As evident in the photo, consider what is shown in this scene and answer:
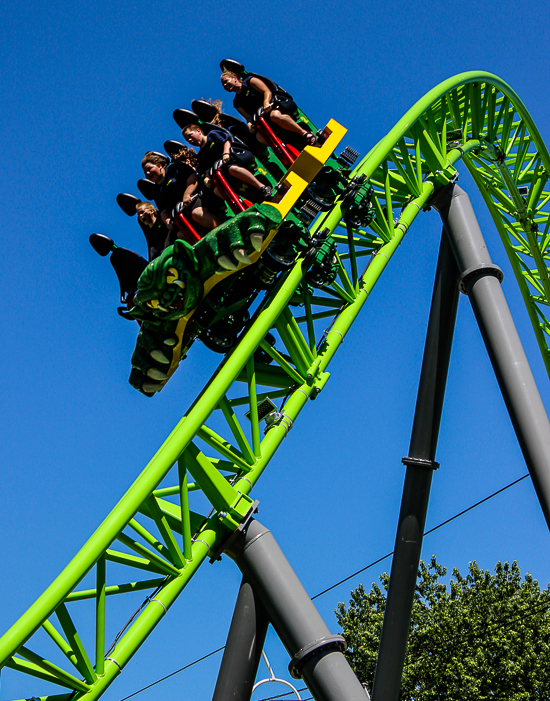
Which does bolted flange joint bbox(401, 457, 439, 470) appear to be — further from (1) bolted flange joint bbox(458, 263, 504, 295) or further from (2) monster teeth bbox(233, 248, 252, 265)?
(2) monster teeth bbox(233, 248, 252, 265)

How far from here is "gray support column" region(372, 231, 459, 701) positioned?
6.41 meters

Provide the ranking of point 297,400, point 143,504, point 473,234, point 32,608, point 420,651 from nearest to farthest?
point 32,608, point 143,504, point 297,400, point 473,234, point 420,651

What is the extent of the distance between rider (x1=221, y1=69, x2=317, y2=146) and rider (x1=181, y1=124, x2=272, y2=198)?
0.45 metres

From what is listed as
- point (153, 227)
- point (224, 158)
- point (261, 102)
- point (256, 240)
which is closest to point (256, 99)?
point (261, 102)

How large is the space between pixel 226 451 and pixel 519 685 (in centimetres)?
1285

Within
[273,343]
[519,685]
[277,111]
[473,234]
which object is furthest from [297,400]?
[519,685]

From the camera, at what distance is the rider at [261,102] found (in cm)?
555

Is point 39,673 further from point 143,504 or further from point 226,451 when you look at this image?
point 226,451

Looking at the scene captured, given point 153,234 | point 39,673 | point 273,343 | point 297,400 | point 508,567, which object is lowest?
point 39,673

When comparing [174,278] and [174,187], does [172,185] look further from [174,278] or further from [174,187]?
[174,278]

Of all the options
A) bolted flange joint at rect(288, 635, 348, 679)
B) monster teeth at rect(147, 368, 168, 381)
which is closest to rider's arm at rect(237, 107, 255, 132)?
monster teeth at rect(147, 368, 168, 381)

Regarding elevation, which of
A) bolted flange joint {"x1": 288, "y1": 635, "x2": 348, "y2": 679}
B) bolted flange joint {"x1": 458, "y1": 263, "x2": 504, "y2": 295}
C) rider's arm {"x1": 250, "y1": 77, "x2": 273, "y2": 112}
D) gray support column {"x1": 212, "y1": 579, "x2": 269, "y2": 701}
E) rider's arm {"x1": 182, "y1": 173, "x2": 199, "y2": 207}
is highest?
rider's arm {"x1": 250, "y1": 77, "x2": 273, "y2": 112}

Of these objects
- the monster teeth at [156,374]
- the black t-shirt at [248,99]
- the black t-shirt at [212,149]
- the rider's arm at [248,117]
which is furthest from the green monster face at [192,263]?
the black t-shirt at [248,99]

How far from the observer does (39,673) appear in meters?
3.65
